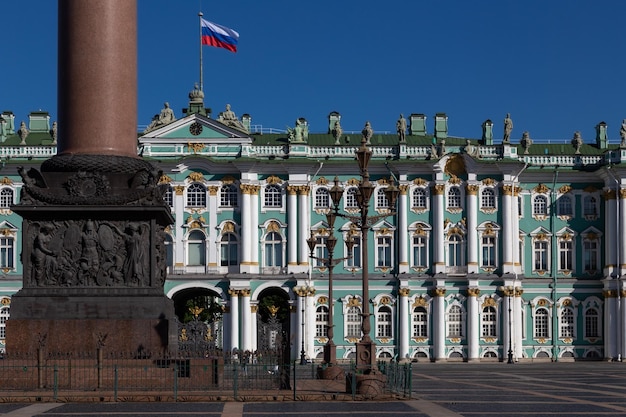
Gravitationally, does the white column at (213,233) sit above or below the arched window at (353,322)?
above

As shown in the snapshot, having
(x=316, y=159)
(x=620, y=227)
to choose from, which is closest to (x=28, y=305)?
(x=316, y=159)

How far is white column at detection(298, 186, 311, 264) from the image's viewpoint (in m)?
84.1

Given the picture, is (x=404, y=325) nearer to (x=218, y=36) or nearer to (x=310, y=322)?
(x=310, y=322)

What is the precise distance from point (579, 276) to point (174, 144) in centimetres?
2705

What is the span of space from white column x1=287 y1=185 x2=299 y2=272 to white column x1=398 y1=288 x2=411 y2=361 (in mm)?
7036

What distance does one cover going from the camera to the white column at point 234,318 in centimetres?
8188

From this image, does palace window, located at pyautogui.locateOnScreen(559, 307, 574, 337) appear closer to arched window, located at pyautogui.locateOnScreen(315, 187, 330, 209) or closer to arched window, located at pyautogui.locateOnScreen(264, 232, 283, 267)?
arched window, located at pyautogui.locateOnScreen(315, 187, 330, 209)

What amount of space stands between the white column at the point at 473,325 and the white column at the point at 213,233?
15878 millimetres

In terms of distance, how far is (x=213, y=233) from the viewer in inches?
3290

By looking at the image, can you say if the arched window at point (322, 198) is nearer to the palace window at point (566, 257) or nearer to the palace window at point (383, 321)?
the palace window at point (383, 321)

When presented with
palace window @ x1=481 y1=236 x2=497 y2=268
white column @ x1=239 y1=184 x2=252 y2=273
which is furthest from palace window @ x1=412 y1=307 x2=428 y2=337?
white column @ x1=239 y1=184 x2=252 y2=273

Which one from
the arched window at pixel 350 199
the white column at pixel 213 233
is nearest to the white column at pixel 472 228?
the arched window at pixel 350 199

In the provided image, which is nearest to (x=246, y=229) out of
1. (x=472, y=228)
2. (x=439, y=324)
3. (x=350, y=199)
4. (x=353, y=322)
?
(x=350, y=199)

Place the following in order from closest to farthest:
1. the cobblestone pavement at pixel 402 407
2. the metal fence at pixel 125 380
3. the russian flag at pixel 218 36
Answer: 1. the cobblestone pavement at pixel 402 407
2. the metal fence at pixel 125 380
3. the russian flag at pixel 218 36
